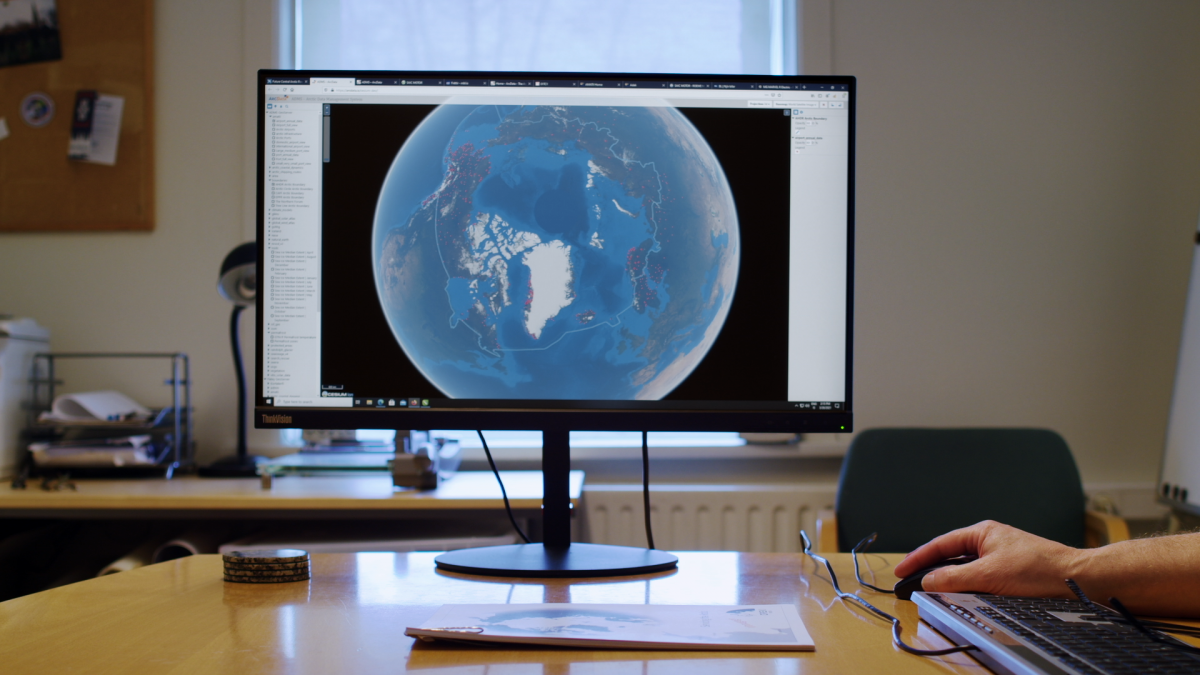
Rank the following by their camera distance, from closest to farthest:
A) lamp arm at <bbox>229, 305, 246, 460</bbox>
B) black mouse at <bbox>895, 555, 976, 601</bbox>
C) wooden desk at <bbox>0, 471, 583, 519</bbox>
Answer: black mouse at <bbox>895, 555, 976, 601</bbox>, wooden desk at <bbox>0, 471, 583, 519</bbox>, lamp arm at <bbox>229, 305, 246, 460</bbox>

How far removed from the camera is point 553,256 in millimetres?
824

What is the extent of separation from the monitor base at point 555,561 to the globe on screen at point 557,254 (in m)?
0.19

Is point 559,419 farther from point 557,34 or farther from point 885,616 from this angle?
point 557,34

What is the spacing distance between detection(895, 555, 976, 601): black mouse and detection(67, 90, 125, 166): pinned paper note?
2.24 metres

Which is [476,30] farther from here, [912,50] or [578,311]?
[578,311]

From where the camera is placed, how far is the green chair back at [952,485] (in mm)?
1500

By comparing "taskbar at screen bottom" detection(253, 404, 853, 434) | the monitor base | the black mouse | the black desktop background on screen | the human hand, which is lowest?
the monitor base

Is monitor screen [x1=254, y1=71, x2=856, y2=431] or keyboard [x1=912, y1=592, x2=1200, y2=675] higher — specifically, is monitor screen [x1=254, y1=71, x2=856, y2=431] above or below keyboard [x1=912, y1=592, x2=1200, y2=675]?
above

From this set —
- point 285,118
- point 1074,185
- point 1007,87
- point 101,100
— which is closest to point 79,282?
point 101,100

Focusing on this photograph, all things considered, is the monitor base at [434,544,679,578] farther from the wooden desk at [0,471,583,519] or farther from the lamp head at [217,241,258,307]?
the lamp head at [217,241,258,307]

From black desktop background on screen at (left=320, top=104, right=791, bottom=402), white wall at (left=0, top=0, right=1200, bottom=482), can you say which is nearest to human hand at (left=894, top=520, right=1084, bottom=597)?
black desktop background on screen at (left=320, top=104, right=791, bottom=402)

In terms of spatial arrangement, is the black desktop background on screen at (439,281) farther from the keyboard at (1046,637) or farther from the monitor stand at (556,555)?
the keyboard at (1046,637)

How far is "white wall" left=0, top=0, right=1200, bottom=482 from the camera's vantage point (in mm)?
1971

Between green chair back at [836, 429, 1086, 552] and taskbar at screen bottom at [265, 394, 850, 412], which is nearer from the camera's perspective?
taskbar at screen bottom at [265, 394, 850, 412]
